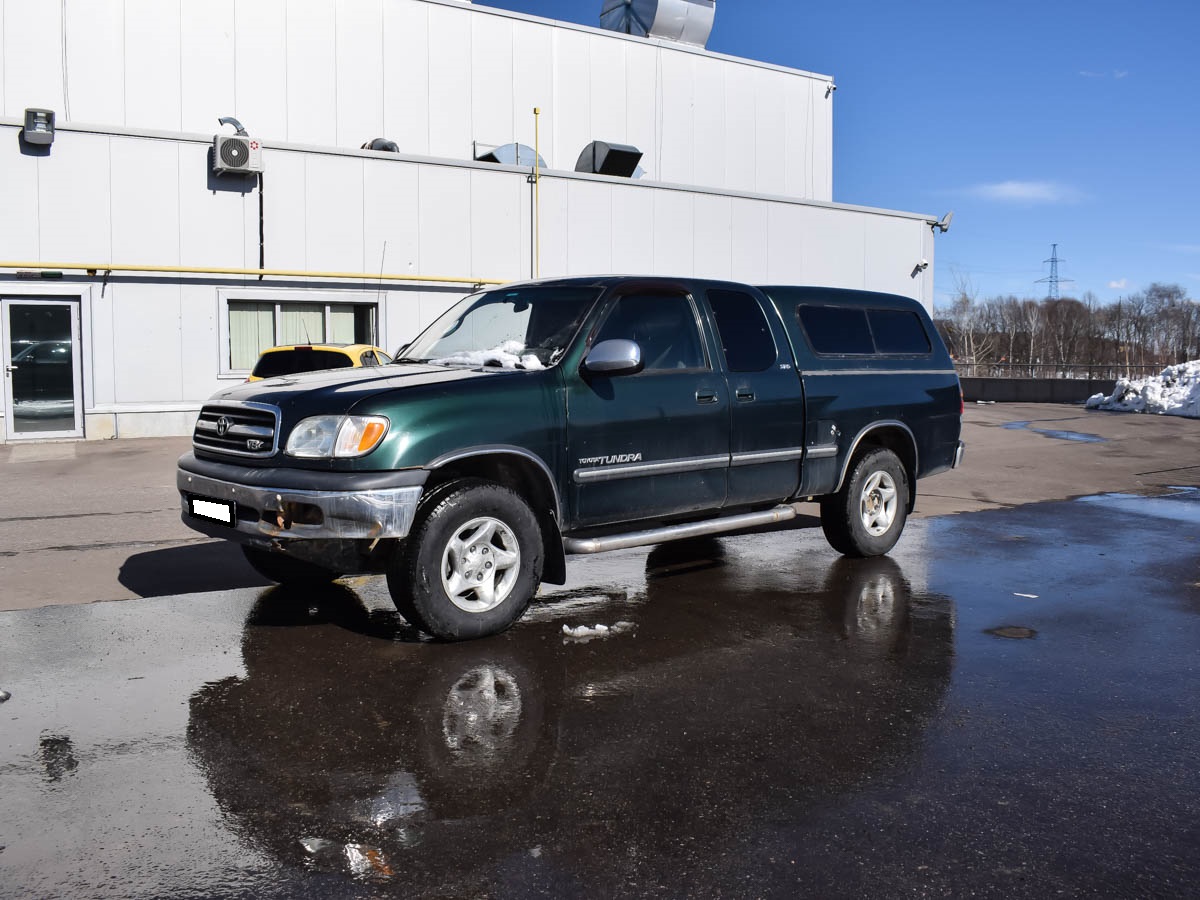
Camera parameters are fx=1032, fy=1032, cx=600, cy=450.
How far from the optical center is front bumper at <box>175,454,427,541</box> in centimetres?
499

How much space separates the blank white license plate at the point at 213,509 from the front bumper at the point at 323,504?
0.20 feet

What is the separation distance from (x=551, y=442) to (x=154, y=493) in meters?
7.19

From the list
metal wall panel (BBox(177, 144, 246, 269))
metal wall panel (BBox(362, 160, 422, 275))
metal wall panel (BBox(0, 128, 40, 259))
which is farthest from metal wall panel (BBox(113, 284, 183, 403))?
metal wall panel (BBox(362, 160, 422, 275))

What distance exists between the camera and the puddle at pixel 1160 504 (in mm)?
10289

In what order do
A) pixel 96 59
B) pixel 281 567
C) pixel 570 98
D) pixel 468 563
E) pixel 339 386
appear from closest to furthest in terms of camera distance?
pixel 468 563, pixel 339 386, pixel 281 567, pixel 96 59, pixel 570 98

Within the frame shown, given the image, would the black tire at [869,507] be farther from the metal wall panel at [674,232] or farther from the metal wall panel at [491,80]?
the metal wall panel at [491,80]

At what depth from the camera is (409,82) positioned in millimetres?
25078

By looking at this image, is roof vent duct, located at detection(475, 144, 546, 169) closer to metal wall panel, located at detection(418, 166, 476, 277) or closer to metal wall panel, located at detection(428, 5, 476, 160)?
metal wall panel, located at detection(428, 5, 476, 160)

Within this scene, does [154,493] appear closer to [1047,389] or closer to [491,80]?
[491,80]

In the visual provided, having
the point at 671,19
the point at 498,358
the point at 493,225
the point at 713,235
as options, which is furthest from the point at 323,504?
the point at 671,19

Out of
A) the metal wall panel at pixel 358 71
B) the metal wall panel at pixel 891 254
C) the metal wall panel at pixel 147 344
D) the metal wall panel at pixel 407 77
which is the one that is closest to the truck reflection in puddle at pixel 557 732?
the metal wall panel at pixel 147 344

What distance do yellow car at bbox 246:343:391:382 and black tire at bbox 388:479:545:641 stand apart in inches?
325

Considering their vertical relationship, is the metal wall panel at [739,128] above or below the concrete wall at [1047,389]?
above

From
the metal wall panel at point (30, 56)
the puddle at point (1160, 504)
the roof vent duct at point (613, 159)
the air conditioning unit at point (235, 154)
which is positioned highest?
the metal wall panel at point (30, 56)
